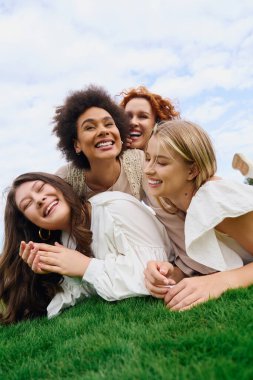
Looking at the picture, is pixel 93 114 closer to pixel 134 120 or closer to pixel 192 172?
pixel 134 120

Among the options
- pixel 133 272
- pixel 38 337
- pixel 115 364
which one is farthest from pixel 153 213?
pixel 115 364

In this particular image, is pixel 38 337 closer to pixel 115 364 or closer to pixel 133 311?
pixel 133 311

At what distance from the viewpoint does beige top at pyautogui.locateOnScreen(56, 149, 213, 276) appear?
14.7ft

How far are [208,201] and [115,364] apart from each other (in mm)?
1690

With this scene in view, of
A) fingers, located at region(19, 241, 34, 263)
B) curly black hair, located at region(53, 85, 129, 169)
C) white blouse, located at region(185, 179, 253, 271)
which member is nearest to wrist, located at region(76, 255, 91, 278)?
fingers, located at region(19, 241, 34, 263)

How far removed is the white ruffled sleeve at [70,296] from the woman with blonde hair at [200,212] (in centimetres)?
85

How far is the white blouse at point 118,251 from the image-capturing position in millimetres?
3846

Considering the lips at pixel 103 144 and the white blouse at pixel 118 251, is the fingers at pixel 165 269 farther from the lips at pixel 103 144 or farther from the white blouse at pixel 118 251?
the lips at pixel 103 144

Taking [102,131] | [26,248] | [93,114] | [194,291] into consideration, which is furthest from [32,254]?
[93,114]

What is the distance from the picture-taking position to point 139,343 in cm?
261

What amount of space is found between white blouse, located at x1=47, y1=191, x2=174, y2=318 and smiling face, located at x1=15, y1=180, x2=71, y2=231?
0.28m

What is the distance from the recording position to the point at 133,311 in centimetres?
348

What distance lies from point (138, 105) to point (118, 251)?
319cm

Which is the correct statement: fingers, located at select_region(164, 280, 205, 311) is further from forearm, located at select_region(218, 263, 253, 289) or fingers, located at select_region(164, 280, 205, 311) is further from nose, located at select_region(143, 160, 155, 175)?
nose, located at select_region(143, 160, 155, 175)
